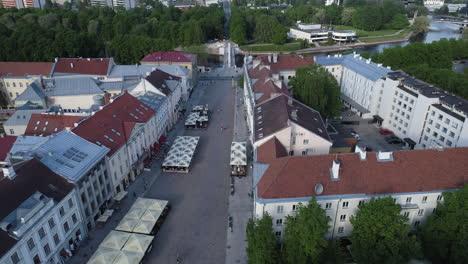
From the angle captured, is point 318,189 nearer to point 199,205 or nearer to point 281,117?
point 281,117

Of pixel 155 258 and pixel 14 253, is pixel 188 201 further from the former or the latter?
pixel 14 253

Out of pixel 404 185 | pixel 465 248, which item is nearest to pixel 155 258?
pixel 404 185

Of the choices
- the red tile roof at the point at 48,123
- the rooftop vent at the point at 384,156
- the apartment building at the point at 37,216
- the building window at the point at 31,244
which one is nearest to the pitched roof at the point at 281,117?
the rooftop vent at the point at 384,156

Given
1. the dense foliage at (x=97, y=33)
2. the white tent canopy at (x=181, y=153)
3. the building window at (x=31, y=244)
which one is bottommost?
the white tent canopy at (x=181, y=153)

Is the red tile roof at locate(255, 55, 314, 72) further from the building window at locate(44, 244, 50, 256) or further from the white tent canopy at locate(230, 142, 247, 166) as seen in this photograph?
the building window at locate(44, 244, 50, 256)

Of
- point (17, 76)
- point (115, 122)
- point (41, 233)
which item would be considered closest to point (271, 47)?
point (17, 76)

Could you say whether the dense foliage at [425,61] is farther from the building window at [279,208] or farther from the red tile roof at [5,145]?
the red tile roof at [5,145]
